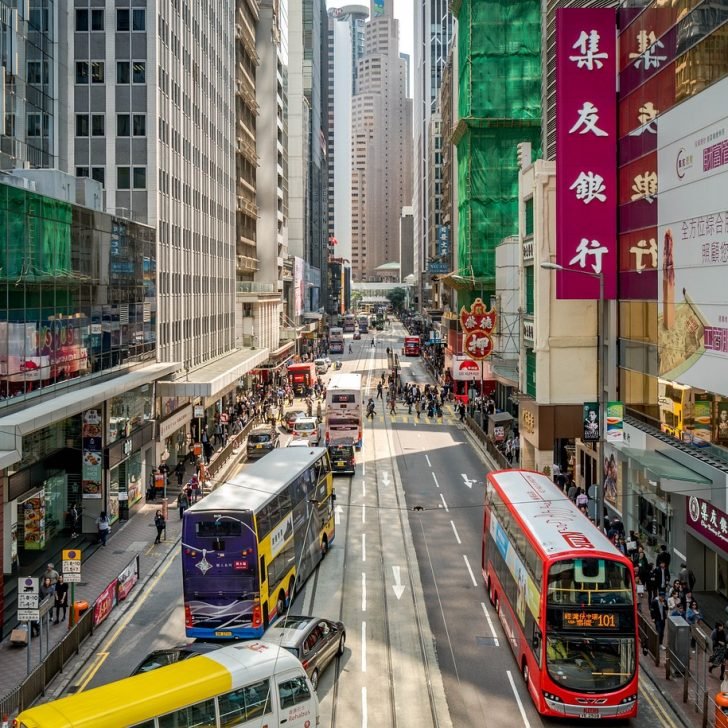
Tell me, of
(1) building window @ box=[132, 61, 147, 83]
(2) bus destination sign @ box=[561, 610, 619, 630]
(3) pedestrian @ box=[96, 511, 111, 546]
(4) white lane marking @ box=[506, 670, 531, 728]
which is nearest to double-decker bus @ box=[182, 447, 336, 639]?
(4) white lane marking @ box=[506, 670, 531, 728]

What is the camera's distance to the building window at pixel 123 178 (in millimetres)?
42812

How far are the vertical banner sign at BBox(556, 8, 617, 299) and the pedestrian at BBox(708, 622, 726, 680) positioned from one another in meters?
14.1

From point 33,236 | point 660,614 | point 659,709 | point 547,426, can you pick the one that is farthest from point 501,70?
point 659,709

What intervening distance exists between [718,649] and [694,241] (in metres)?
10.8

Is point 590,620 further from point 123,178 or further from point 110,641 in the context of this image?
point 123,178

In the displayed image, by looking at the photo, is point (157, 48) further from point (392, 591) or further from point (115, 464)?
point (392, 591)

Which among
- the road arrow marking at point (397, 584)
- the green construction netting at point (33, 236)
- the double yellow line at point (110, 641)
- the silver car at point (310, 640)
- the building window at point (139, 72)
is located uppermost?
the building window at point (139, 72)

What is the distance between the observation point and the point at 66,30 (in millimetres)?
42031

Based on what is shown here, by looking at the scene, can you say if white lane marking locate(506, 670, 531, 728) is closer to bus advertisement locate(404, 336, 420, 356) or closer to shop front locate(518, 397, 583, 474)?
shop front locate(518, 397, 583, 474)

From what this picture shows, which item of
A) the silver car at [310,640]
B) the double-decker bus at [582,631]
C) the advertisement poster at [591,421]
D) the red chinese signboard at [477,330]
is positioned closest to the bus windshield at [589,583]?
the double-decker bus at [582,631]

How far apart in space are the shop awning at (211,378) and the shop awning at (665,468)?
→ 22.0m

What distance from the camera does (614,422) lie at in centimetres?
2523

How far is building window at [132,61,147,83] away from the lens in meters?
42.8

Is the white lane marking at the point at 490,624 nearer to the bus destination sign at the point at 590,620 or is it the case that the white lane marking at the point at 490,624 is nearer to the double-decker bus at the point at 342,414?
the bus destination sign at the point at 590,620
